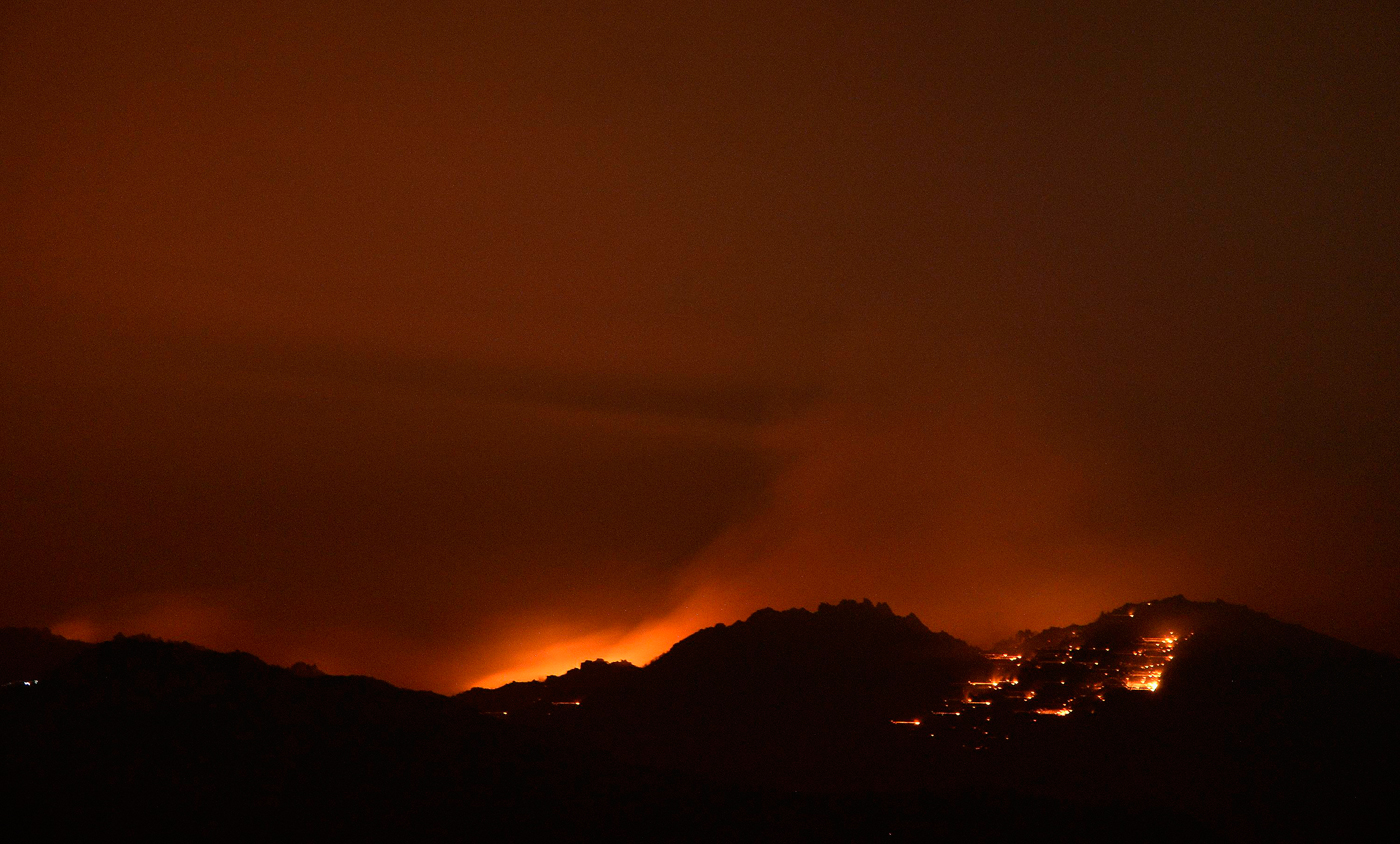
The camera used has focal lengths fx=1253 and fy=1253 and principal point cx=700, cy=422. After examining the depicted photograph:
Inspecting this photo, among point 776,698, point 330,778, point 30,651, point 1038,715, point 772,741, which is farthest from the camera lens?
point 30,651

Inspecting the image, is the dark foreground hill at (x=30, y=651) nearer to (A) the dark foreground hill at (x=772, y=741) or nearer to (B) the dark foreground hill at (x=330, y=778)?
(A) the dark foreground hill at (x=772, y=741)

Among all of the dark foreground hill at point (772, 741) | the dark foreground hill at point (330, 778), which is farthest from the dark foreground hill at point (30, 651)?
the dark foreground hill at point (330, 778)

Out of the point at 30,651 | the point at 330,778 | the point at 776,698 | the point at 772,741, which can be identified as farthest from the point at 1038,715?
the point at 30,651

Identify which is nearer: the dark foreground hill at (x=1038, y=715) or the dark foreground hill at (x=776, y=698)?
the dark foreground hill at (x=1038, y=715)

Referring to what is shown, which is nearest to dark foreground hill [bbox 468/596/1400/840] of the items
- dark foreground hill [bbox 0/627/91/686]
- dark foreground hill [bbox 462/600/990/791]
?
dark foreground hill [bbox 462/600/990/791]

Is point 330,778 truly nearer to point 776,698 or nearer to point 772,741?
point 772,741

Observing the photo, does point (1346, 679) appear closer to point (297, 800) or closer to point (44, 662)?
point (297, 800)

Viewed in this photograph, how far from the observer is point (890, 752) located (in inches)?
1845

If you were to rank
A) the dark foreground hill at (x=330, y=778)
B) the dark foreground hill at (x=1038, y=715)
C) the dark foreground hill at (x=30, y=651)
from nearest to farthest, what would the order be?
1. the dark foreground hill at (x=330, y=778)
2. the dark foreground hill at (x=1038, y=715)
3. the dark foreground hill at (x=30, y=651)

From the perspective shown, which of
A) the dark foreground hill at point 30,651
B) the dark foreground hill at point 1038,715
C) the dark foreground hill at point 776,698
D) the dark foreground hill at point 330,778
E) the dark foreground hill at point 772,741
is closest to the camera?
the dark foreground hill at point 330,778

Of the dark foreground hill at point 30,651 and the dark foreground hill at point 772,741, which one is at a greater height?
the dark foreground hill at point 30,651

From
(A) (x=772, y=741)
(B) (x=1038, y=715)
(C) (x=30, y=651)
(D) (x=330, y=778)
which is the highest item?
(C) (x=30, y=651)

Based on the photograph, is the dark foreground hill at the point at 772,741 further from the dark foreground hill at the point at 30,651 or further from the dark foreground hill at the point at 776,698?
the dark foreground hill at the point at 30,651

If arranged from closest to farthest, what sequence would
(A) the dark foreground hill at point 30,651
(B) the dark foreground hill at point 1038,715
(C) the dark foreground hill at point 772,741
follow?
(C) the dark foreground hill at point 772,741
(B) the dark foreground hill at point 1038,715
(A) the dark foreground hill at point 30,651
